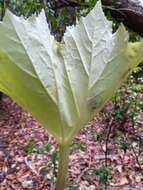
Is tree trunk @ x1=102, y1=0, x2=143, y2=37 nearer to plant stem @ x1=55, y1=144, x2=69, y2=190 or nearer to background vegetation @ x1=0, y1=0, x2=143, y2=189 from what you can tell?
background vegetation @ x1=0, y1=0, x2=143, y2=189

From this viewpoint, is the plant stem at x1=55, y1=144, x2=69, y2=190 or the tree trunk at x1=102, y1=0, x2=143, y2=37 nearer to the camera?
the plant stem at x1=55, y1=144, x2=69, y2=190

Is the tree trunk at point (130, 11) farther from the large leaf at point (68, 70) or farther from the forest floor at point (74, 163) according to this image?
the large leaf at point (68, 70)

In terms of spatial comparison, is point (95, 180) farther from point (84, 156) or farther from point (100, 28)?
point (100, 28)

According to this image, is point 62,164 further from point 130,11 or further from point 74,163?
point 74,163

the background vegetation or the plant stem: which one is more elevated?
the background vegetation

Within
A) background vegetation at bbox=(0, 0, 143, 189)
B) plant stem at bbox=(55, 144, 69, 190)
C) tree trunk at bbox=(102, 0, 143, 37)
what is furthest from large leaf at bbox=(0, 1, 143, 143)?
background vegetation at bbox=(0, 0, 143, 189)

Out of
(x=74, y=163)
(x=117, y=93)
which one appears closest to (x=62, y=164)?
(x=74, y=163)

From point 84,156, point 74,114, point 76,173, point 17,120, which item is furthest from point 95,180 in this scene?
point 74,114
